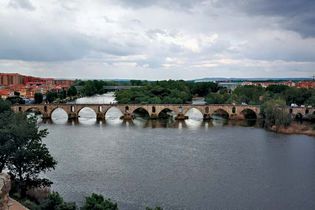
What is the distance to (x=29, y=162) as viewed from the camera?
1580 centimetres

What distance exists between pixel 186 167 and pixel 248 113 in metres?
23.9

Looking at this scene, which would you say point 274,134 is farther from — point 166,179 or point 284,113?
point 166,179

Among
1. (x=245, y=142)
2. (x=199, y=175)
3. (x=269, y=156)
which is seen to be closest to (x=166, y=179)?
(x=199, y=175)

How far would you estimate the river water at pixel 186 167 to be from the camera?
55.3 feet

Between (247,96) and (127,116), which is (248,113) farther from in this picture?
(127,116)

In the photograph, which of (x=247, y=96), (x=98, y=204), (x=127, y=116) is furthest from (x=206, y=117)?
(x=98, y=204)

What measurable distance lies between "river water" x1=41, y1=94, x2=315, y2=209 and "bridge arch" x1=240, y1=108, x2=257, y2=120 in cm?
918

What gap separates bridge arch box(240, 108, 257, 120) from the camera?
43594 mm

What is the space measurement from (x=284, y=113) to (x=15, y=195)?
83.4 ft

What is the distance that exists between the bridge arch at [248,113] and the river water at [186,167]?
918cm

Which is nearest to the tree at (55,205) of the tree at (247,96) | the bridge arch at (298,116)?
the bridge arch at (298,116)

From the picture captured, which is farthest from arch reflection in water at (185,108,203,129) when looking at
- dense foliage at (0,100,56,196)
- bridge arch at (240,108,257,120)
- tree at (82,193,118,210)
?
tree at (82,193,118,210)

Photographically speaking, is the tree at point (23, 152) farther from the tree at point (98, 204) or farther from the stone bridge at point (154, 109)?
the stone bridge at point (154, 109)

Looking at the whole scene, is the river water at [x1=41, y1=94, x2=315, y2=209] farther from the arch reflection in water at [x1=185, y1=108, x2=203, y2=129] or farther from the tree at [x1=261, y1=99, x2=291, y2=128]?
the arch reflection in water at [x1=185, y1=108, x2=203, y2=129]
